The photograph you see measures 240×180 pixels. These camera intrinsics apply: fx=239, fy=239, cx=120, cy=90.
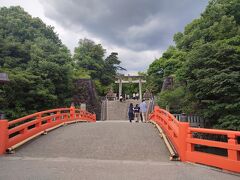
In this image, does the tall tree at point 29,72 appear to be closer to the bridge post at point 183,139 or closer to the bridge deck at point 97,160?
the bridge deck at point 97,160

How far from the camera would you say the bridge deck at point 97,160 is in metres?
4.58

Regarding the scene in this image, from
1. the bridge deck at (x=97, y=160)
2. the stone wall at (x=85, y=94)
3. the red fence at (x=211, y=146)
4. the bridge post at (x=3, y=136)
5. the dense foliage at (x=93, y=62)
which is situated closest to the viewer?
the bridge deck at (x=97, y=160)

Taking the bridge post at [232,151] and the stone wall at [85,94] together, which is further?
the stone wall at [85,94]

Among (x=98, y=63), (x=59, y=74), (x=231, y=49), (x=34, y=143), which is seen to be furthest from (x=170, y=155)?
(x=98, y=63)

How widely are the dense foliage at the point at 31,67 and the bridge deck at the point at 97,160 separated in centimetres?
885

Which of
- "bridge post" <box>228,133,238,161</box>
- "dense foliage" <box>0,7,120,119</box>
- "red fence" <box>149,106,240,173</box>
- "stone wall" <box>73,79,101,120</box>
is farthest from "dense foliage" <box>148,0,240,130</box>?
"stone wall" <box>73,79,101,120</box>

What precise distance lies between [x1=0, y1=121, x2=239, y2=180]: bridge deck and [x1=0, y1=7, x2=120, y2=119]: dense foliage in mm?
8850

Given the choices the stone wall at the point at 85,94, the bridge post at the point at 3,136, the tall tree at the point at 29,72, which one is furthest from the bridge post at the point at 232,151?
the stone wall at the point at 85,94

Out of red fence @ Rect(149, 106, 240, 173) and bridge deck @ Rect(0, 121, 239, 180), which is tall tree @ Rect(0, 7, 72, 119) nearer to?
bridge deck @ Rect(0, 121, 239, 180)

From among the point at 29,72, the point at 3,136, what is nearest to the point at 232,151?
the point at 3,136

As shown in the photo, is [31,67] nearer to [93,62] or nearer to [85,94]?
[85,94]

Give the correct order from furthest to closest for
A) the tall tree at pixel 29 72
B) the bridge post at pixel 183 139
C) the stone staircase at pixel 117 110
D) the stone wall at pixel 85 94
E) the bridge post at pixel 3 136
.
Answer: the stone staircase at pixel 117 110 → the stone wall at pixel 85 94 → the tall tree at pixel 29 72 → the bridge post at pixel 3 136 → the bridge post at pixel 183 139

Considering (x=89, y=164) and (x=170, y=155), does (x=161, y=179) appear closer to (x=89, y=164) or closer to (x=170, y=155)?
(x=89, y=164)

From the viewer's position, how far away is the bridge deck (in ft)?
15.0
